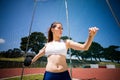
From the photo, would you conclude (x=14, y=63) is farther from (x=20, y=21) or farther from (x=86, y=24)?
(x=86, y=24)

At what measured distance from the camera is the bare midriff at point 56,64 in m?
1.12

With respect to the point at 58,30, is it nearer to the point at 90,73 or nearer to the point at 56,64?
the point at 56,64

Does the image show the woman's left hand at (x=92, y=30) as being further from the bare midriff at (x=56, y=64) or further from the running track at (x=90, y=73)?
the running track at (x=90, y=73)

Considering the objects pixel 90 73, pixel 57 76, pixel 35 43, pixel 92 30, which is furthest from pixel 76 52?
pixel 92 30

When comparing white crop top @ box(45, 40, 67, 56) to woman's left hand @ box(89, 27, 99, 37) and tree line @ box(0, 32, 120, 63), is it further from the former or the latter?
tree line @ box(0, 32, 120, 63)

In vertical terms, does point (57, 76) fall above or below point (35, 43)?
below

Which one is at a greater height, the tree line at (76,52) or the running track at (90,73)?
the tree line at (76,52)

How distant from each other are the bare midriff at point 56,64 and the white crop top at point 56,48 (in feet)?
0.08

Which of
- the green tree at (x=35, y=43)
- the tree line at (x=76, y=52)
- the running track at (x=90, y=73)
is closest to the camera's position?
the running track at (x=90, y=73)

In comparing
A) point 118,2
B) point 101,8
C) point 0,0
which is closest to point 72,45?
point 0,0

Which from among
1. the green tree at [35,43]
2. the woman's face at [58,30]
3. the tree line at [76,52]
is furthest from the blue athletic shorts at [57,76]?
the green tree at [35,43]

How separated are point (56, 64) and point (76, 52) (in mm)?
8556

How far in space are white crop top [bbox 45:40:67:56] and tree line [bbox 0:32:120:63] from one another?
651 centimetres

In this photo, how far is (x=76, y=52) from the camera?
31.7ft
